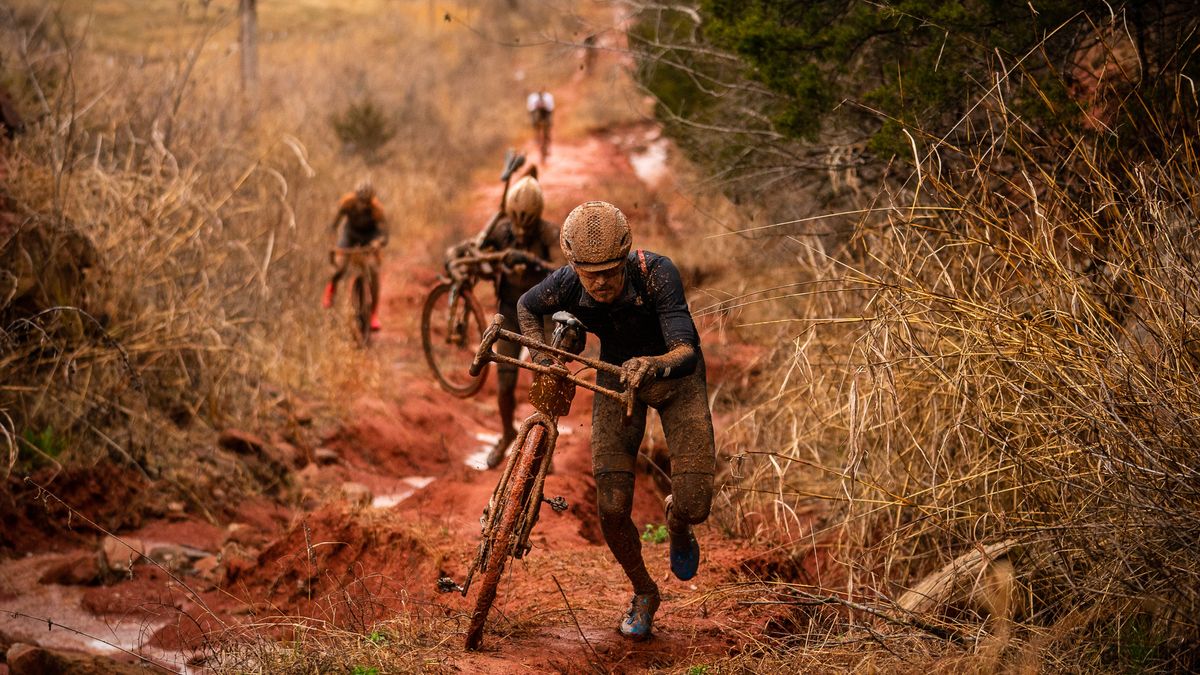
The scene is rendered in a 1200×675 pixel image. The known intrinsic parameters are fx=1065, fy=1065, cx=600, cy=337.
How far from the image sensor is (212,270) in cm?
920

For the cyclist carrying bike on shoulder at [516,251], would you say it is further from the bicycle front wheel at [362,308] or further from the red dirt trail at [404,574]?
the bicycle front wheel at [362,308]

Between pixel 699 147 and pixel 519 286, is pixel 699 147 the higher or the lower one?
the higher one

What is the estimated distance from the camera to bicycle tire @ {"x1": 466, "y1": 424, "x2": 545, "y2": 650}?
13.9ft

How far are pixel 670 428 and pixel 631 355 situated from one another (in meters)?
0.37

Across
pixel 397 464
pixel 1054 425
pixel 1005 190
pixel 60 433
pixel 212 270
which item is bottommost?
pixel 397 464

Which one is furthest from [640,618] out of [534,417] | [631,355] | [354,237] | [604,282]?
[354,237]

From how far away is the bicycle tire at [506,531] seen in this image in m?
4.22

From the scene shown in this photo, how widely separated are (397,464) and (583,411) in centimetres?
179

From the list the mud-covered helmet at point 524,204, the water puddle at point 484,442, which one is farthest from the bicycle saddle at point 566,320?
the water puddle at point 484,442

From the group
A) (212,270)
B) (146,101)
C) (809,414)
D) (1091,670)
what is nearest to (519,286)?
(809,414)

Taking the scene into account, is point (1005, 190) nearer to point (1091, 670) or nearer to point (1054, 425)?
point (1054, 425)

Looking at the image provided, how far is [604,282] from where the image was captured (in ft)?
14.2

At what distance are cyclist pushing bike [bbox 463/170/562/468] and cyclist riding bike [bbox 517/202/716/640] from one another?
283 cm

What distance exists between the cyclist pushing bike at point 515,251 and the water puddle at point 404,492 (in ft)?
2.71
